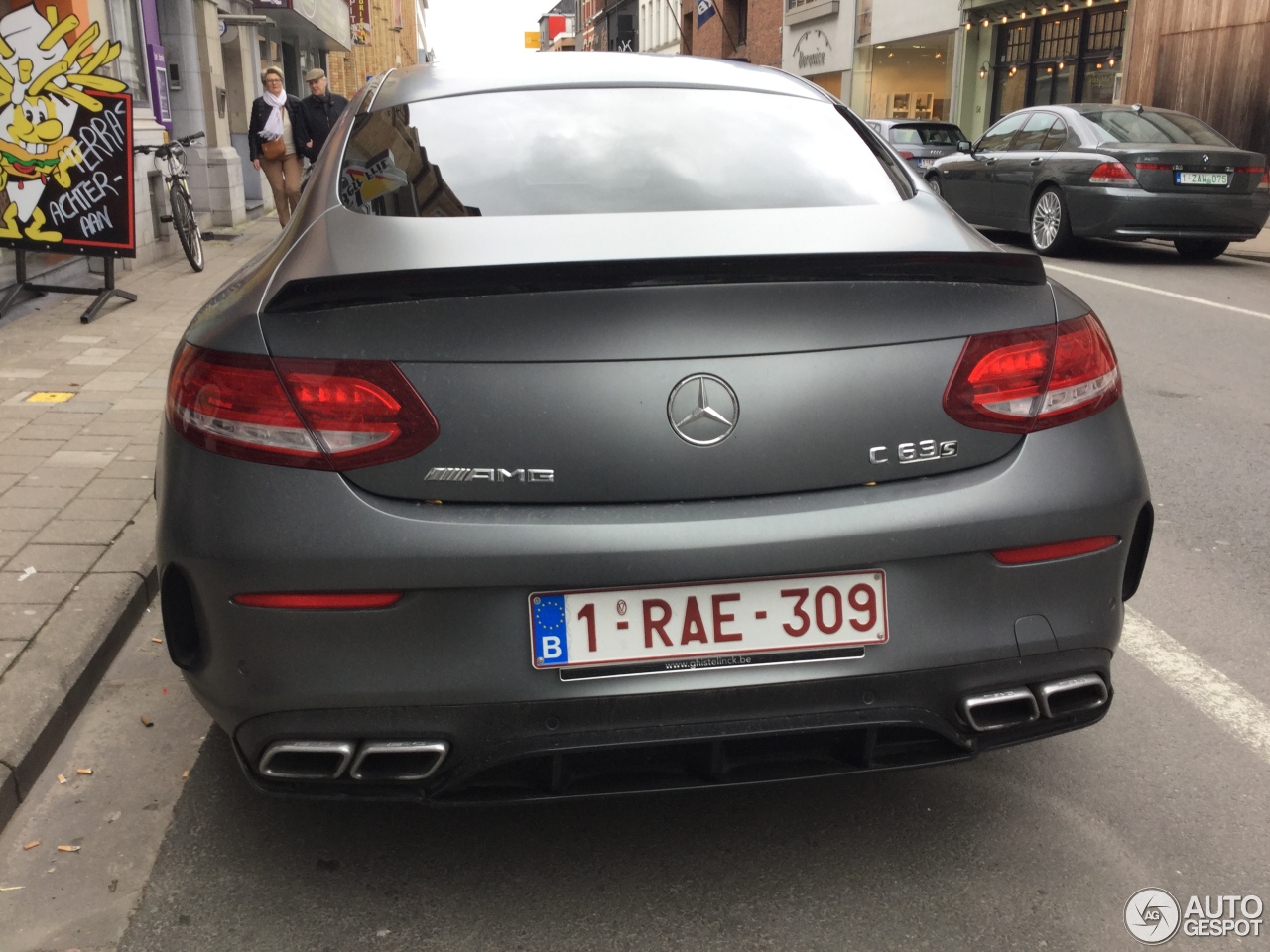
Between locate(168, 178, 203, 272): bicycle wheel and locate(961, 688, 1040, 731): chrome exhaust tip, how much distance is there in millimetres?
10185

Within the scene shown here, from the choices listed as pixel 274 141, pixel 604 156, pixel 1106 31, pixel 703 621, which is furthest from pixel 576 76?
pixel 1106 31

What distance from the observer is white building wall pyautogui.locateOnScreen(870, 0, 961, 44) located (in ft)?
99.1

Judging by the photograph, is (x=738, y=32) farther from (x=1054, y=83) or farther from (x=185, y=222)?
(x=185, y=222)

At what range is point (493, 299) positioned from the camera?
206 centimetres

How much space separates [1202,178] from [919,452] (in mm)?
11445

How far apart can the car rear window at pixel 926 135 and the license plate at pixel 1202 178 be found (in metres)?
7.61

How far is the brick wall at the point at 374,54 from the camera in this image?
42219 mm

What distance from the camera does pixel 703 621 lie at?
2.09 metres

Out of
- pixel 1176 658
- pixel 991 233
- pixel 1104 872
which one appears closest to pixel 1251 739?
pixel 1176 658

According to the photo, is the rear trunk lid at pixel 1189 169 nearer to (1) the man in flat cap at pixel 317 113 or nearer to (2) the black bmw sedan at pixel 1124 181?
(2) the black bmw sedan at pixel 1124 181

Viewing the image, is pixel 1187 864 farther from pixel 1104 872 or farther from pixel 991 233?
pixel 991 233

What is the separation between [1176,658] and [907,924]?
5.10ft

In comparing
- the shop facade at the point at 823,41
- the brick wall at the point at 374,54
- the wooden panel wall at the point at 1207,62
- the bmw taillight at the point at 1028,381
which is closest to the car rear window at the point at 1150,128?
the wooden panel wall at the point at 1207,62

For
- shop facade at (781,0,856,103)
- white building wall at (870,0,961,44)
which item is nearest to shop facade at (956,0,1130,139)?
white building wall at (870,0,961,44)
